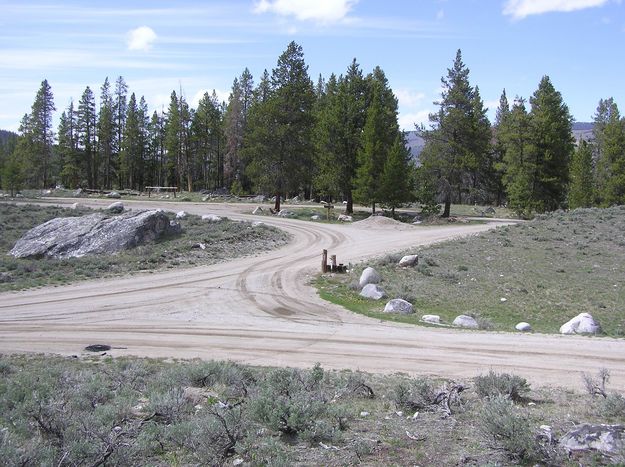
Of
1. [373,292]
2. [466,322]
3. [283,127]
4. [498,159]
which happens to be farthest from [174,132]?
[466,322]

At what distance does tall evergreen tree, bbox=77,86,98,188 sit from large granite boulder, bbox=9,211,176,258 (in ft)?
184

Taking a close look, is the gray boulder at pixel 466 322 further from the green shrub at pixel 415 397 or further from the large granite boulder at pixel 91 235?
the large granite boulder at pixel 91 235

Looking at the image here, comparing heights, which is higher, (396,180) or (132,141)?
(132,141)

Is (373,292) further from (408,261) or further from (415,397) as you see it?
(415,397)

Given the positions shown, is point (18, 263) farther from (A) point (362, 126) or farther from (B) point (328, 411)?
(A) point (362, 126)

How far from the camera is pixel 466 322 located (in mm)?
17891

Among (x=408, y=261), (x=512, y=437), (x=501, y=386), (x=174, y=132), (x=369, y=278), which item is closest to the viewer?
(x=512, y=437)

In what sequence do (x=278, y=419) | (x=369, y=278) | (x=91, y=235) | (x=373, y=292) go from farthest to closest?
(x=91, y=235) < (x=369, y=278) < (x=373, y=292) < (x=278, y=419)

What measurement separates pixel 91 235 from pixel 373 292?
1962cm

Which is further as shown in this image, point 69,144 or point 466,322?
point 69,144

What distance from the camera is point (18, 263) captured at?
27.6 m

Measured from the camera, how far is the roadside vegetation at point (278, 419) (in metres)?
6.62

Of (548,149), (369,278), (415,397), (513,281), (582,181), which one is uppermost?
(548,149)

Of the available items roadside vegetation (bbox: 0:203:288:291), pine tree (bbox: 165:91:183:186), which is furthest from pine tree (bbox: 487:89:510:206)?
pine tree (bbox: 165:91:183:186)
